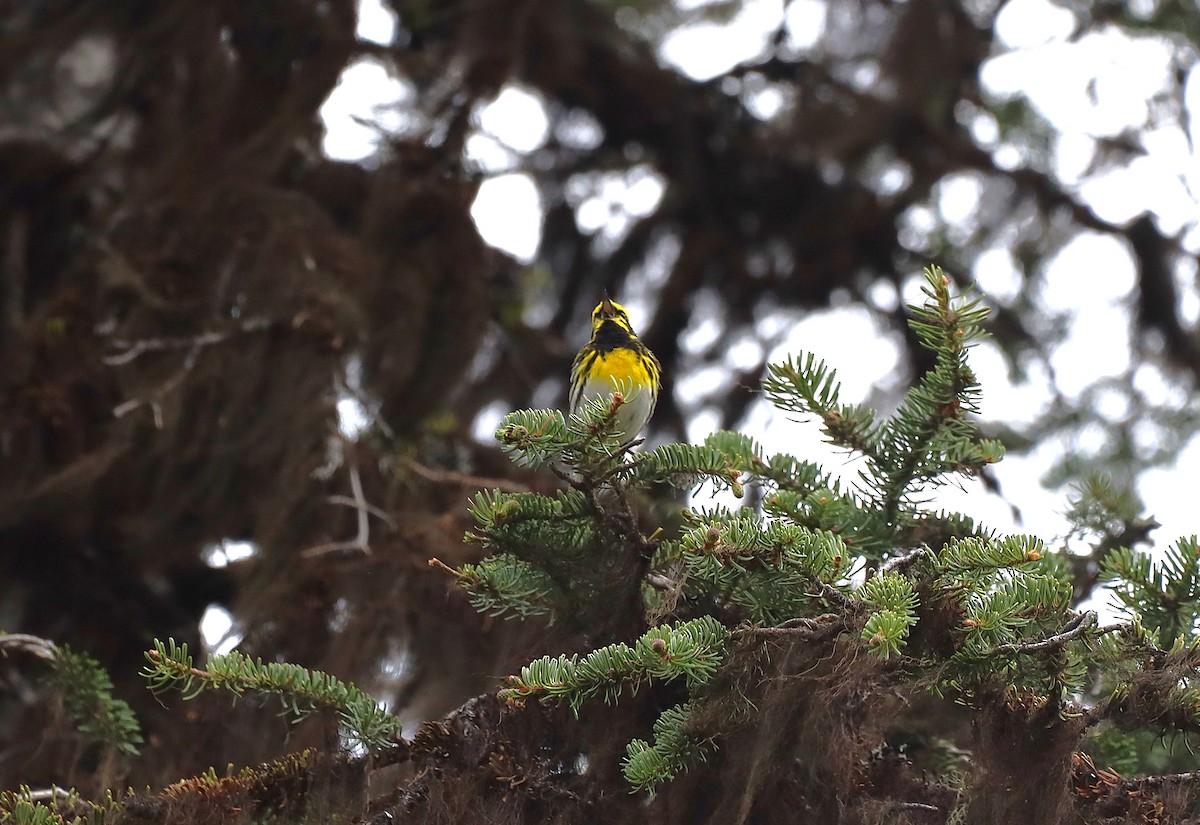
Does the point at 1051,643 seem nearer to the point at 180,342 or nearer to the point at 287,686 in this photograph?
the point at 287,686

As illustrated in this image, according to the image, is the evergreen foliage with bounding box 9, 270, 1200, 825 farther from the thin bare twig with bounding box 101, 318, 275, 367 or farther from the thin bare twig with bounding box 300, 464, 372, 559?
the thin bare twig with bounding box 101, 318, 275, 367

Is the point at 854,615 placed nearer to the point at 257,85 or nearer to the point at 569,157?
the point at 257,85

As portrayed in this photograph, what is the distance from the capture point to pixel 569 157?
6.09 meters

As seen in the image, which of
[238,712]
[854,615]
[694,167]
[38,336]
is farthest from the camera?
[694,167]

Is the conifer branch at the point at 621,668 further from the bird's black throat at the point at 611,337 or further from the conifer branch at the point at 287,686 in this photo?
the bird's black throat at the point at 611,337

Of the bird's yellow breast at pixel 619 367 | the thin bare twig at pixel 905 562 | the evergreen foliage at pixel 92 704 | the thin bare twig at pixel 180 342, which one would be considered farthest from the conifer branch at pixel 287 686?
the thin bare twig at pixel 180 342

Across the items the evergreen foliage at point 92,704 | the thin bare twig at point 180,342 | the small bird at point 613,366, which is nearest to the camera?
the evergreen foliage at point 92,704

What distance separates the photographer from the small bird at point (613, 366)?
3.46 meters

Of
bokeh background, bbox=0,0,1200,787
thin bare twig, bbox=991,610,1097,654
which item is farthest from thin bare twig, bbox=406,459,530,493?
thin bare twig, bbox=991,610,1097,654

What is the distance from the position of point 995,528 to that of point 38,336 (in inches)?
122

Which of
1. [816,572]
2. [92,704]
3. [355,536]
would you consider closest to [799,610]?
[816,572]

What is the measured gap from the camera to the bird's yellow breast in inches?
140

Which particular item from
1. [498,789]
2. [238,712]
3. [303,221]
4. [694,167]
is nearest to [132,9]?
[303,221]

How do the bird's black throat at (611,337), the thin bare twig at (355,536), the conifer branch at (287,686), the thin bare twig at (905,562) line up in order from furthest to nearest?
the bird's black throat at (611,337) → the thin bare twig at (355,536) → the thin bare twig at (905,562) → the conifer branch at (287,686)
